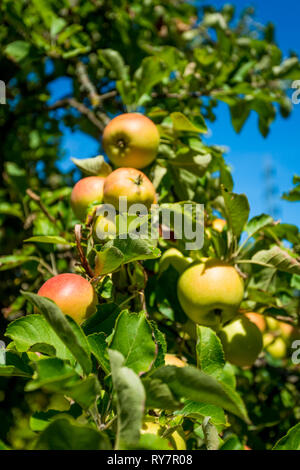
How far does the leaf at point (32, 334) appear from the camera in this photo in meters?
0.63

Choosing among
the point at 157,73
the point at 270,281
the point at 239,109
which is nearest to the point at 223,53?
the point at 239,109

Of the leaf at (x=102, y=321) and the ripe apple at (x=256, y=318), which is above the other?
the leaf at (x=102, y=321)

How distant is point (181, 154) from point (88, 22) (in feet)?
5.10

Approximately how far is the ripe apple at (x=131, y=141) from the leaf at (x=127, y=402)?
2.31 feet

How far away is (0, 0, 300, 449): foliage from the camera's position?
0.49 metres

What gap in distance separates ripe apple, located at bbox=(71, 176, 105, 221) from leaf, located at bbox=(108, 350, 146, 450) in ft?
1.95

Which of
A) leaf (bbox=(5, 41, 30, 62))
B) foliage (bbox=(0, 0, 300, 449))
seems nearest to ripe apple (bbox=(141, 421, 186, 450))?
foliage (bbox=(0, 0, 300, 449))

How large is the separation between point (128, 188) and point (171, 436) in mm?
516

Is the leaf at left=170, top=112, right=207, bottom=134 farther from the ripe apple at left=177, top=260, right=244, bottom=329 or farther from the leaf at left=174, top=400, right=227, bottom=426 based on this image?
the leaf at left=174, top=400, right=227, bottom=426

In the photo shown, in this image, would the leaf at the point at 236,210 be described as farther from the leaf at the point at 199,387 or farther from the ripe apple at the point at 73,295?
the leaf at the point at 199,387

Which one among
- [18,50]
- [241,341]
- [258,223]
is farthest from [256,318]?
[18,50]

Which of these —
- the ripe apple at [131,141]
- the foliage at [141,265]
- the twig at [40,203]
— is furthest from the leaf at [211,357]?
the twig at [40,203]

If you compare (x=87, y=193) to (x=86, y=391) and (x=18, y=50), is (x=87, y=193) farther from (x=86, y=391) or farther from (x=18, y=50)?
(x=18, y=50)

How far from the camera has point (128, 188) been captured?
0.89 meters
